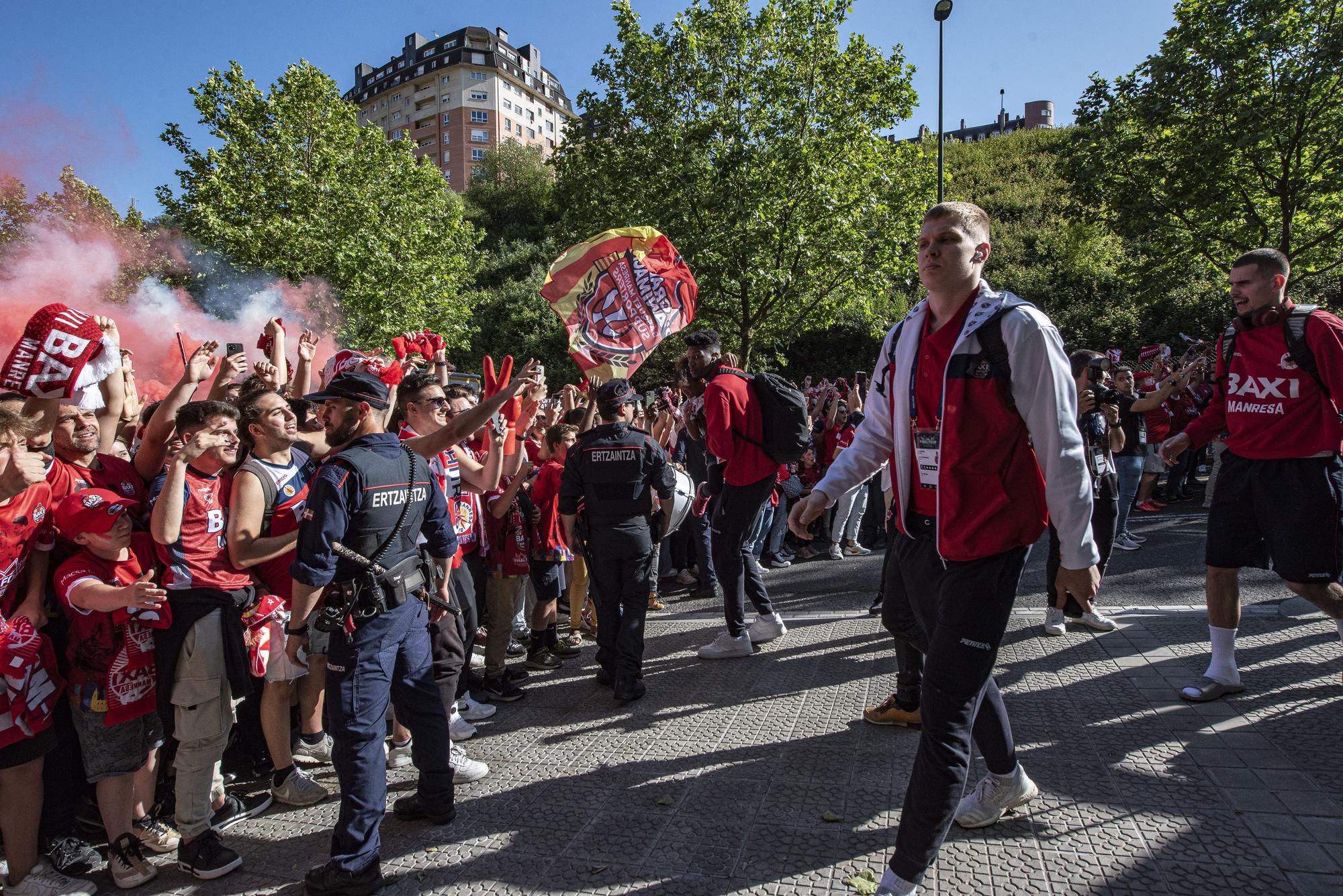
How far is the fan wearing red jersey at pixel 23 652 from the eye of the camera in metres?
2.81

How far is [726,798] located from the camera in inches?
133

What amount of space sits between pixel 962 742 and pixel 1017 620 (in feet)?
12.2

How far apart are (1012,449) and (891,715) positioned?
2.03 meters

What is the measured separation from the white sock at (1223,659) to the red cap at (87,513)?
5276 millimetres

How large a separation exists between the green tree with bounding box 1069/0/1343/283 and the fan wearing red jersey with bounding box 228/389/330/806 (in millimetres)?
17628

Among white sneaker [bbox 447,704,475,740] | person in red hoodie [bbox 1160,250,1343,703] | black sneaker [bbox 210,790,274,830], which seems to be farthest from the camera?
white sneaker [bbox 447,704,475,740]

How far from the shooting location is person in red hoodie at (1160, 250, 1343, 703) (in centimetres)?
388

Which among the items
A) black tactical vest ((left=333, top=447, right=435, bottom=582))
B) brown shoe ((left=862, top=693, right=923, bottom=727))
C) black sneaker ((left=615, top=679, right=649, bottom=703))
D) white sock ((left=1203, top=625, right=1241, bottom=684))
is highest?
black tactical vest ((left=333, top=447, right=435, bottom=582))

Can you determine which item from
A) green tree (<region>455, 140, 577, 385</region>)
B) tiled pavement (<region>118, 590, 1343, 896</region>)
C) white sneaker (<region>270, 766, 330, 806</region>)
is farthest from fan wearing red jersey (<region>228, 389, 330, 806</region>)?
green tree (<region>455, 140, 577, 385</region>)

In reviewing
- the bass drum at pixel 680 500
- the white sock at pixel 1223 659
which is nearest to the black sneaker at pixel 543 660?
the bass drum at pixel 680 500

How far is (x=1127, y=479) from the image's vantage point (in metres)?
8.38

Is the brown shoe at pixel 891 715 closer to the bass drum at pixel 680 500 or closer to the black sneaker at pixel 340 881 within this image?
the bass drum at pixel 680 500

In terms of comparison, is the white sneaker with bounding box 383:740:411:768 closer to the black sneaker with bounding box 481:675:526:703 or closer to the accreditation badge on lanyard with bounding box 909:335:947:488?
the black sneaker with bounding box 481:675:526:703

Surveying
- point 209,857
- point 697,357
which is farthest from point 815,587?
point 209,857
